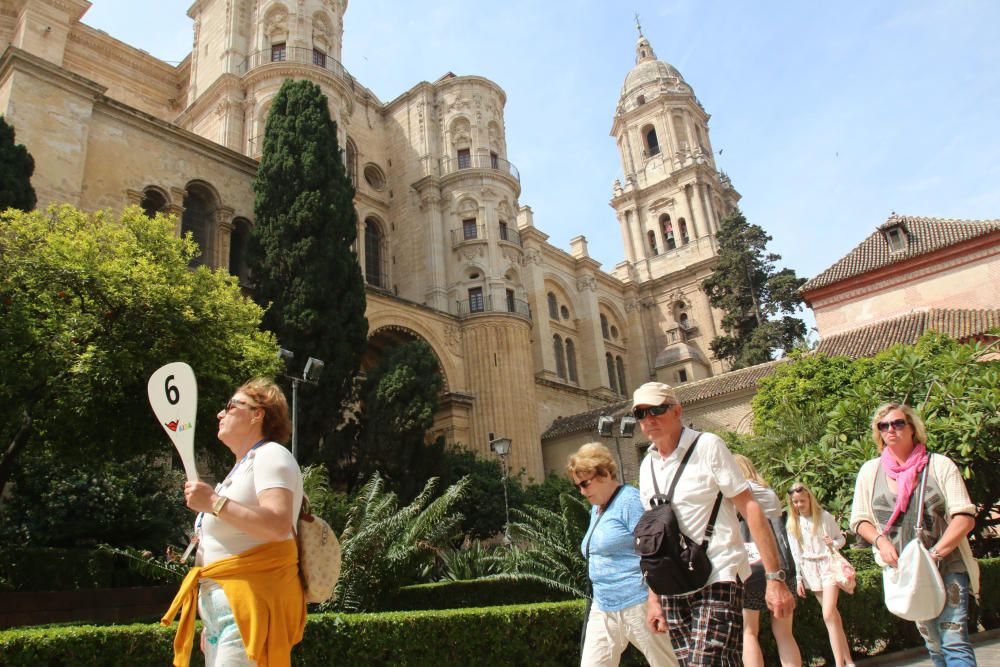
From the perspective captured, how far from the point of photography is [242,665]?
8.42 feet

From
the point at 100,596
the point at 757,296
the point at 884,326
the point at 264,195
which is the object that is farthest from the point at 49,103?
the point at 757,296

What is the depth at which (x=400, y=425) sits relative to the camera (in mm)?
18312

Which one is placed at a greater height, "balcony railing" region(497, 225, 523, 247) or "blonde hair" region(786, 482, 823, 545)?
"balcony railing" region(497, 225, 523, 247)

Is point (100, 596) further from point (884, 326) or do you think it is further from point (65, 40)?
point (65, 40)

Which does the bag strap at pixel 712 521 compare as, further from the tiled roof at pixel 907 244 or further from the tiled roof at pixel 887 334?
the tiled roof at pixel 907 244

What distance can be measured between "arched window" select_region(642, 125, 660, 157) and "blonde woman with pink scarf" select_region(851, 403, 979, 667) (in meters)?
47.0

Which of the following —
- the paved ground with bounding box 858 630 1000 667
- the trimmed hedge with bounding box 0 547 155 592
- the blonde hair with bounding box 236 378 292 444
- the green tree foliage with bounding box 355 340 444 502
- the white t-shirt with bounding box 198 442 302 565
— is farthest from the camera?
the green tree foliage with bounding box 355 340 444 502

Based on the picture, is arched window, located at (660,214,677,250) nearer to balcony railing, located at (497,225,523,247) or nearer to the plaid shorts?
balcony railing, located at (497,225,523,247)

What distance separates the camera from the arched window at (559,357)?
36.6m

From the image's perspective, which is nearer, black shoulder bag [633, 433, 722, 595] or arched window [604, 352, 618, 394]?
black shoulder bag [633, 433, 722, 595]

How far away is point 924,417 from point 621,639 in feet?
27.7

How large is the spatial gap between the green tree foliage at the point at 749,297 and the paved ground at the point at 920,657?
26.4 m

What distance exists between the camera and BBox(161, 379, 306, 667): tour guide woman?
2545 mm

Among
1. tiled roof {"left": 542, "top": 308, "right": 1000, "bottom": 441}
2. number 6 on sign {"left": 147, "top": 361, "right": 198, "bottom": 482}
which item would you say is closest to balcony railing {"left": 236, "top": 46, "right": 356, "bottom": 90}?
tiled roof {"left": 542, "top": 308, "right": 1000, "bottom": 441}
